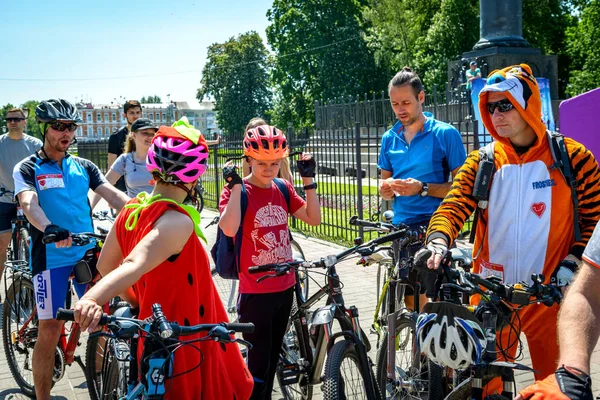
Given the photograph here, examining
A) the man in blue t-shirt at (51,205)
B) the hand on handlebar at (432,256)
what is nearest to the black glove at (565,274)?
the hand on handlebar at (432,256)

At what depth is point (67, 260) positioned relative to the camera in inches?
186

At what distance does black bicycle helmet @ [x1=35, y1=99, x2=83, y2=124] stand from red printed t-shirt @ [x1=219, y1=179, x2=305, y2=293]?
127cm

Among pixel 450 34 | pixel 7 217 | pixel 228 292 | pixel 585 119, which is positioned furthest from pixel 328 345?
Answer: pixel 450 34

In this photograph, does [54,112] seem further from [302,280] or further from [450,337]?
[450,337]

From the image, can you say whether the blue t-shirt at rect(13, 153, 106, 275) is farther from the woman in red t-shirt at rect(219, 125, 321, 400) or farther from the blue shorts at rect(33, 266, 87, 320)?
the woman in red t-shirt at rect(219, 125, 321, 400)

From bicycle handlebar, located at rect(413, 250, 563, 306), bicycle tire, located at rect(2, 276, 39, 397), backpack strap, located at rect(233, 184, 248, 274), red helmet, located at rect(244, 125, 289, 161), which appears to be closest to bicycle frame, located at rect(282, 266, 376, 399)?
backpack strap, located at rect(233, 184, 248, 274)

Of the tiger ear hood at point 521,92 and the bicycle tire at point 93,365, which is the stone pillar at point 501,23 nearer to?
the tiger ear hood at point 521,92

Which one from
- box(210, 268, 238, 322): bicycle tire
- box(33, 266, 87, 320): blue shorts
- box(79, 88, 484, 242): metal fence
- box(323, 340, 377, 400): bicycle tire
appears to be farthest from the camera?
box(79, 88, 484, 242): metal fence

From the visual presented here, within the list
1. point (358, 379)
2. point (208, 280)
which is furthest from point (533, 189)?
point (208, 280)

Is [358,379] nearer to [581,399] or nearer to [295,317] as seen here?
[295,317]

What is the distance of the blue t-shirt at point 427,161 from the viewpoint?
486cm

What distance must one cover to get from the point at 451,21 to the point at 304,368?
113 feet

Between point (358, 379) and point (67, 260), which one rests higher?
point (67, 260)

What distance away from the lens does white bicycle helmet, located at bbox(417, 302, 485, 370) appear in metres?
2.58
